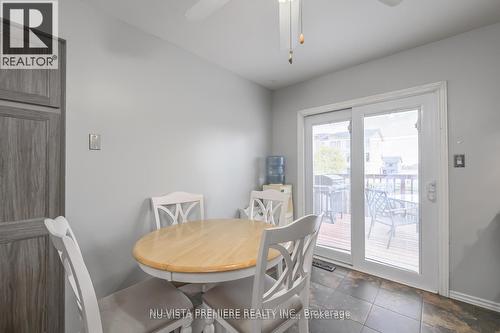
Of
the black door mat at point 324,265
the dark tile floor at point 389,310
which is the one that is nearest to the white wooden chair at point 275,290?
the dark tile floor at point 389,310

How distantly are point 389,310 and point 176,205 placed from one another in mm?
2123

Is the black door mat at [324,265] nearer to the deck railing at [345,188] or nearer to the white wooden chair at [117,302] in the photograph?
the deck railing at [345,188]

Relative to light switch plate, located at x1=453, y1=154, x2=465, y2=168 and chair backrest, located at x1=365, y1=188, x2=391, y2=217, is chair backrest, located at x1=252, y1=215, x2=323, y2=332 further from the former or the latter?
light switch plate, located at x1=453, y1=154, x2=465, y2=168

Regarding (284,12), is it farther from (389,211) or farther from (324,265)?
(324,265)

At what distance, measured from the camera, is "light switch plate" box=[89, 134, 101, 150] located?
1.63 m

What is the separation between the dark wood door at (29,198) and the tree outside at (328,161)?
2756 mm

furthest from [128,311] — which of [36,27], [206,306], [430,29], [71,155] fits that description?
[430,29]

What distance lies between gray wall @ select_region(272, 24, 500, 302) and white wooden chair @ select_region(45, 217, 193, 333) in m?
2.45

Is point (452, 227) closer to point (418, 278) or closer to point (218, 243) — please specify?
point (418, 278)

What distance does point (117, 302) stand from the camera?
1.17 meters

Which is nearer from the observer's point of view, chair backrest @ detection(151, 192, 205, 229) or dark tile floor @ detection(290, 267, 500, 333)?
dark tile floor @ detection(290, 267, 500, 333)

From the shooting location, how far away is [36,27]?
4.78 ft

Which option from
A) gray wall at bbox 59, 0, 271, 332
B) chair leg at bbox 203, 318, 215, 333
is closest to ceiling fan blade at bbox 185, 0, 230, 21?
gray wall at bbox 59, 0, 271, 332

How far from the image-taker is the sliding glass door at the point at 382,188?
2.17m
